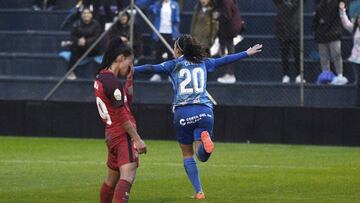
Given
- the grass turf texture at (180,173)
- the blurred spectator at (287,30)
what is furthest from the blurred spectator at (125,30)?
the blurred spectator at (287,30)

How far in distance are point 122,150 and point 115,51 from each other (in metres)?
0.94

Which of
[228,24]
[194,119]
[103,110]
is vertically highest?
[103,110]

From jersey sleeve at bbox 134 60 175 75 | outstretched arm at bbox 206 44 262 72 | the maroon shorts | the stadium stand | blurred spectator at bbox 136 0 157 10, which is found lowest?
the stadium stand

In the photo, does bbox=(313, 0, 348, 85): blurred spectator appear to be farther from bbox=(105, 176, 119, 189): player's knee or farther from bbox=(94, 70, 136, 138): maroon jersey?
bbox=(94, 70, 136, 138): maroon jersey

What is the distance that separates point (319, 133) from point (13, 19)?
8.36 meters

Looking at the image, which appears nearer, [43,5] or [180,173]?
[180,173]

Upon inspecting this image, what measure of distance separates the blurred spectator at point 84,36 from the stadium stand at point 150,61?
0.44 metres

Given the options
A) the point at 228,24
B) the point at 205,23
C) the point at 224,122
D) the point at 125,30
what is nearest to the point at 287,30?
the point at 228,24

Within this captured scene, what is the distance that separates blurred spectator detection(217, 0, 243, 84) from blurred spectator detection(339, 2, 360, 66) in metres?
2.11

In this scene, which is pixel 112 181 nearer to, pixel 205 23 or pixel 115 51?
pixel 115 51

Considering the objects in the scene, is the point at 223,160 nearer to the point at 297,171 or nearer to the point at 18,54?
the point at 297,171

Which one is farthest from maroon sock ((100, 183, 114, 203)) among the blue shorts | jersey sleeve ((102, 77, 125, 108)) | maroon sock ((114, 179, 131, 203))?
the blue shorts

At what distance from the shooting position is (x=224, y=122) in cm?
2323

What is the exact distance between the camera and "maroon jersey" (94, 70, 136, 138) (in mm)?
10586
